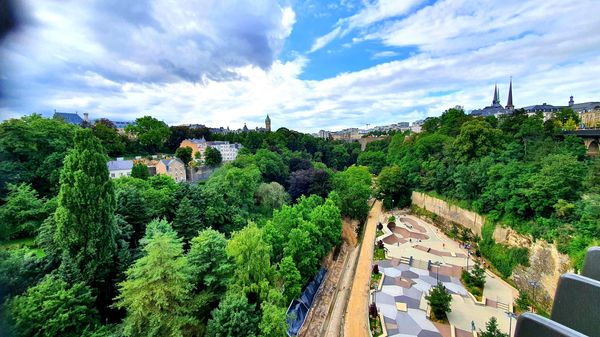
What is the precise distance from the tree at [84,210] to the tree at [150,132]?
3173 centimetres

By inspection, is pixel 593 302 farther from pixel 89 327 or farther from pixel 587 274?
pixel 89 327

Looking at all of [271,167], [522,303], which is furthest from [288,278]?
[271,167]

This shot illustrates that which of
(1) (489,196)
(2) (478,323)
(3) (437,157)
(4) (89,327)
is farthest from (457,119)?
(4) (89,327)

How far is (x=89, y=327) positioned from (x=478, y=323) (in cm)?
1398

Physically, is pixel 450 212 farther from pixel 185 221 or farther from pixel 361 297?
pixel 185 221

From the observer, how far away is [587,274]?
1.64 m

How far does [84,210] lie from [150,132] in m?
33.4

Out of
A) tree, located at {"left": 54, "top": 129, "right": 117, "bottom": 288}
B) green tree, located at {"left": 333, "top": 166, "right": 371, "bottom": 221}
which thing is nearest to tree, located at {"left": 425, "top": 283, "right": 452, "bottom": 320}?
tree, located at {"left": 54, "top": 129, "right": 117, "bottom": 288}

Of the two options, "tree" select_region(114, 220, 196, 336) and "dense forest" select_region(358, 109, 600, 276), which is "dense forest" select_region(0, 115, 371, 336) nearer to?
"tree" select_region(114, 220, 196, 336)

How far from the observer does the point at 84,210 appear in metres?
8.39

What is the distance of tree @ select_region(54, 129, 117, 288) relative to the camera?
8.26 meters

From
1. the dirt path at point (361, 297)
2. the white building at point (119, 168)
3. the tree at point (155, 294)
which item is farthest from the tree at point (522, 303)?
the white building at point (119, 168)

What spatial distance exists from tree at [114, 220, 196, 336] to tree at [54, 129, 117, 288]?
1.63 metres

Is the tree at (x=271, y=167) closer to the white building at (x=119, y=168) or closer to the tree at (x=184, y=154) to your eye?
the tree at (x=184, y=154)
